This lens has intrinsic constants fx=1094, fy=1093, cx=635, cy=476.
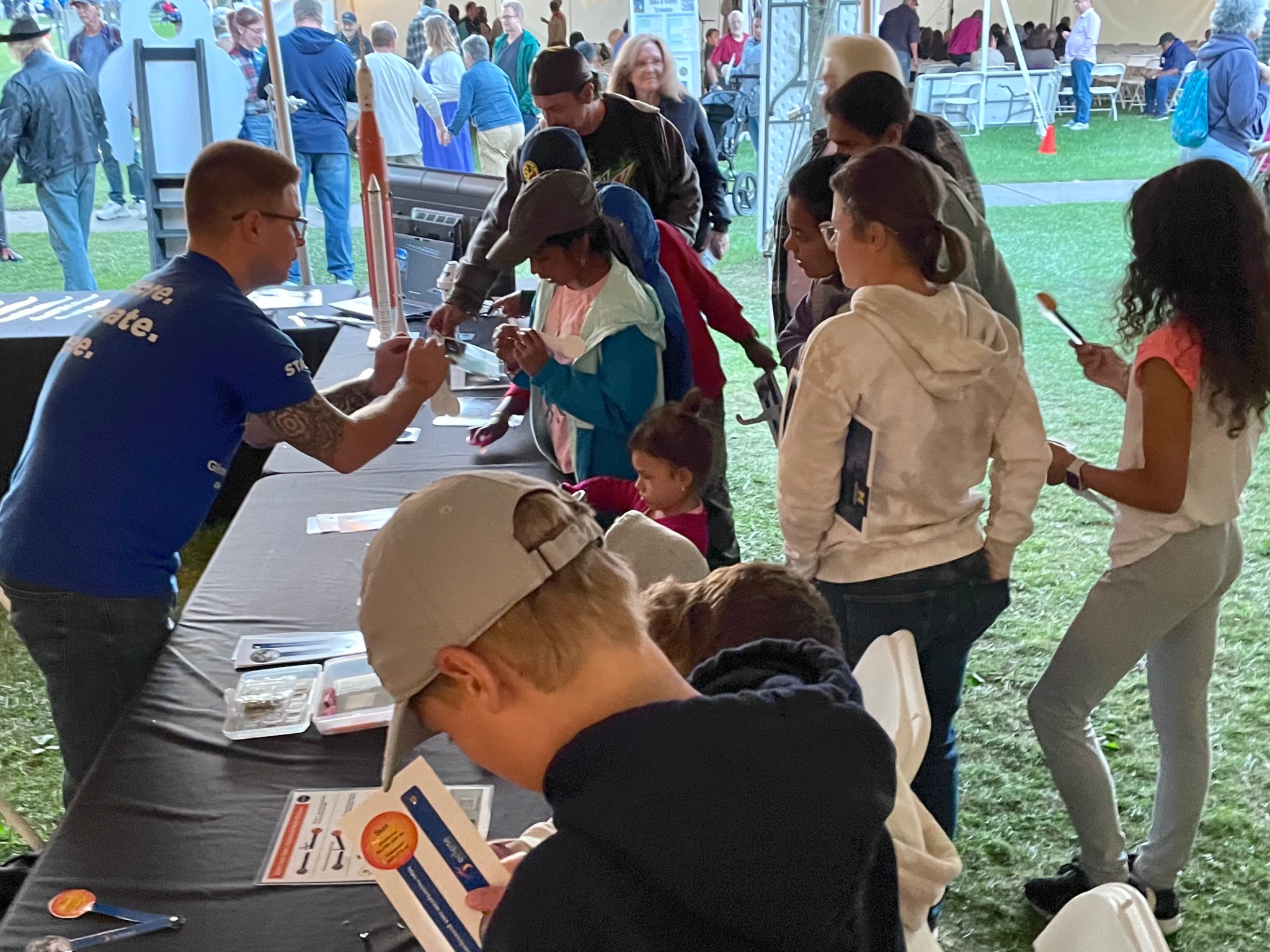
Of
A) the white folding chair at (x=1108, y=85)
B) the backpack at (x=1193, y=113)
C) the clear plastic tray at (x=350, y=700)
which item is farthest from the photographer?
the white folding chair at (x=1108, y=85)

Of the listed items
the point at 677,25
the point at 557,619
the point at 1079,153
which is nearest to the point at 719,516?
the point at 557,619

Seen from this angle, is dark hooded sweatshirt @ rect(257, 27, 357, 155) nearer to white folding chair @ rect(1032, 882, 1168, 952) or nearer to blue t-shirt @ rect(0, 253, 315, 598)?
blue t-shirt @ rect(0, 253, 315, 598)

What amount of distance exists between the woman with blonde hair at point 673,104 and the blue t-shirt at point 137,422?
2.54 m

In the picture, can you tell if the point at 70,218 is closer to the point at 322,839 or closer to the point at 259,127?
the point at 259,127

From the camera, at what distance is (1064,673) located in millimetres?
1985

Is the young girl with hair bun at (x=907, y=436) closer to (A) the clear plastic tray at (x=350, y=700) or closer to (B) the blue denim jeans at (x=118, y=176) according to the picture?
(A) the clear plastic tray at (x=350, y=700)

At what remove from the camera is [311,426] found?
6.19 ft

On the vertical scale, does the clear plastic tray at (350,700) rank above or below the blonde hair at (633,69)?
below

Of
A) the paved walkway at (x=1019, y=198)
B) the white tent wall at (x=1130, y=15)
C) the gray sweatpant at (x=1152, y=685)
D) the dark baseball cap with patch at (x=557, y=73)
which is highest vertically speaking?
the white tent wall at (x=1130, y=15)

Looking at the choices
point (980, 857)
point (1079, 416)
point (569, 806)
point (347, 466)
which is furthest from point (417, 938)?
point (1079, 416)

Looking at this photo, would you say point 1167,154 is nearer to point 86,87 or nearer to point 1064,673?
point 86,87

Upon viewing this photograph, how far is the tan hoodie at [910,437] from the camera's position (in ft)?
5.62

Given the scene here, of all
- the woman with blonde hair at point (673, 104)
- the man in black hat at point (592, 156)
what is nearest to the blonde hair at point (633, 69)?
the woman with blonde hair at point (673, 104)

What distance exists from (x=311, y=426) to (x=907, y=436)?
1.00 m
